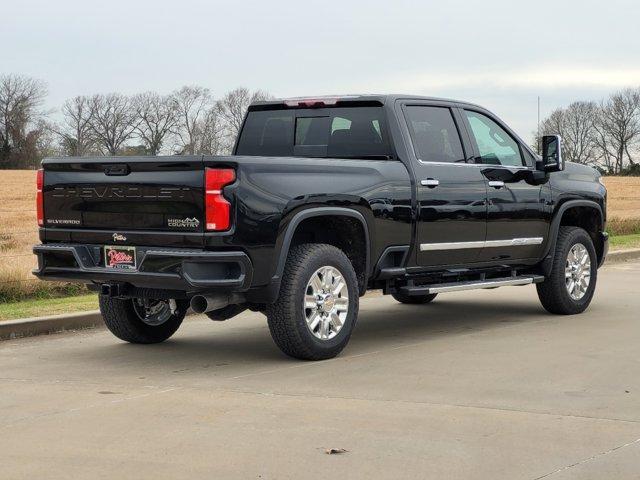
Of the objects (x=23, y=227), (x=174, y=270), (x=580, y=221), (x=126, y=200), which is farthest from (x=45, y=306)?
(x=23, y=227)

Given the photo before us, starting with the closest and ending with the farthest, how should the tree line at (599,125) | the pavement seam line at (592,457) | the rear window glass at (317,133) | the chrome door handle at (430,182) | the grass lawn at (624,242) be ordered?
1. the pavement seam line at (592,457)
2. the chrome door handle at (430,182)
3. the rear window glass at (317,133)
4. the grass lawn at (624,242)
5. the tree line at (599,125)

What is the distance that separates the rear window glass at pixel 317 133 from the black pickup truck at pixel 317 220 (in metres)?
0.01

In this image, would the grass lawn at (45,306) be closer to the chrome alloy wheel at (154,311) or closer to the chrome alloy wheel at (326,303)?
the chrome alloy wheel at (154,311)

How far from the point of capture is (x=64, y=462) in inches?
206

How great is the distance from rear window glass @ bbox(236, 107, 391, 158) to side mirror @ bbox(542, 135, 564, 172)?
1897 millimetres

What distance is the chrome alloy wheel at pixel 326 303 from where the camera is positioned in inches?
317

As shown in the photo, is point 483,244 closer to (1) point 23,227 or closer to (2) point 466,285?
(2) point 466,285

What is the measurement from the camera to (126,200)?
25.9ft

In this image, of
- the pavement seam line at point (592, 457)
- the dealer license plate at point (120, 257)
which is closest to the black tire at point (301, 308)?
the dealer license plate at point (120, 257)

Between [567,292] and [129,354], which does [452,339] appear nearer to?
[567,292]

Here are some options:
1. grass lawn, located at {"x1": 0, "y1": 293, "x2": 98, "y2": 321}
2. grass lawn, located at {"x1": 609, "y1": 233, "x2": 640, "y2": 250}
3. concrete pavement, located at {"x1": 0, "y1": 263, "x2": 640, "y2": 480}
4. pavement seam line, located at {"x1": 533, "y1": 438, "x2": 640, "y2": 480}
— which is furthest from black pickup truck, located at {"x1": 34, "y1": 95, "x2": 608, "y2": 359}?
grass lawn, located at {"x1": 609, "y1": 233, "x2": 640, "y2": 250}

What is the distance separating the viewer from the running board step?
9.02m

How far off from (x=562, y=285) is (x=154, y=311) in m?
3.97

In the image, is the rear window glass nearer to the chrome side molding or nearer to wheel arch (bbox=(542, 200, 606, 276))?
the chrome side molding
